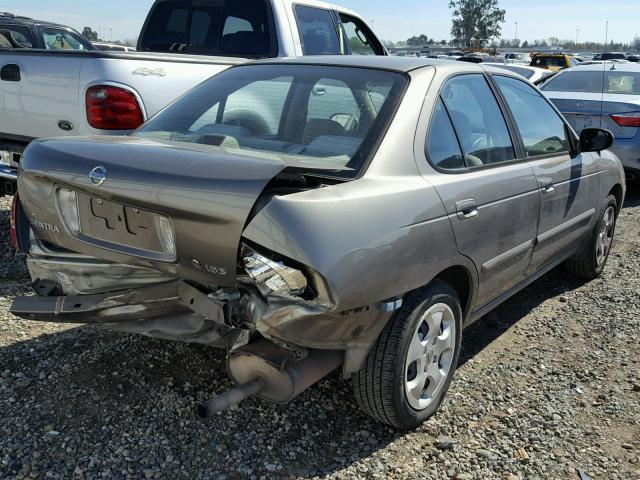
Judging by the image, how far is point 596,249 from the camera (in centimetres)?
498

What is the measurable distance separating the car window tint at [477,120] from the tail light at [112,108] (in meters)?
2.43

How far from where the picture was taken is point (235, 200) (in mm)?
2293

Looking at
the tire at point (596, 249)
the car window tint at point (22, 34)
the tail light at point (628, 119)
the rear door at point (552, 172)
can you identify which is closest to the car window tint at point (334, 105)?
the rear door at point (552, 172)

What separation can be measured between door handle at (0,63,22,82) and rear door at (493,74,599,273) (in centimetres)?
357

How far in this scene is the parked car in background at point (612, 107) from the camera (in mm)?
7684

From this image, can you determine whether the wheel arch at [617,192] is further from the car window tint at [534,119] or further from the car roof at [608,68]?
the car roof at [608,68]

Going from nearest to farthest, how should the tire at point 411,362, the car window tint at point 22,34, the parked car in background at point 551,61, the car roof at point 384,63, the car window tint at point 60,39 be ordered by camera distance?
the tire at point 411,362 → the car roof at point 384,63 → the car window tint at point 22,34 → the car window tint at point 60,39 → the parked car in background at point 551,61

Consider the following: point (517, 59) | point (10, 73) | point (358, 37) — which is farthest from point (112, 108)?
point (517, 59)

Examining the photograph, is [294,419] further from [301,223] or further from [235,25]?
[235,25]

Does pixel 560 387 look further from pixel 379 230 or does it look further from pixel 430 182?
pixel 379 230

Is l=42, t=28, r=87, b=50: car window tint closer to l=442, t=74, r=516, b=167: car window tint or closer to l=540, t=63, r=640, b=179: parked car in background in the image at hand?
l=540, t=63, r=640, b=179: parked car in background

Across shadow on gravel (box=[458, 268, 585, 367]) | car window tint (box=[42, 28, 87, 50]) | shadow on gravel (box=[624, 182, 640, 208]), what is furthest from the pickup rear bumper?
car window tint (box=[42, 28, 87, 50])

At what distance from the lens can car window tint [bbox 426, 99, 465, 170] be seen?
2938 mm

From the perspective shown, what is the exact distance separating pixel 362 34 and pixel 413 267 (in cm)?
541
